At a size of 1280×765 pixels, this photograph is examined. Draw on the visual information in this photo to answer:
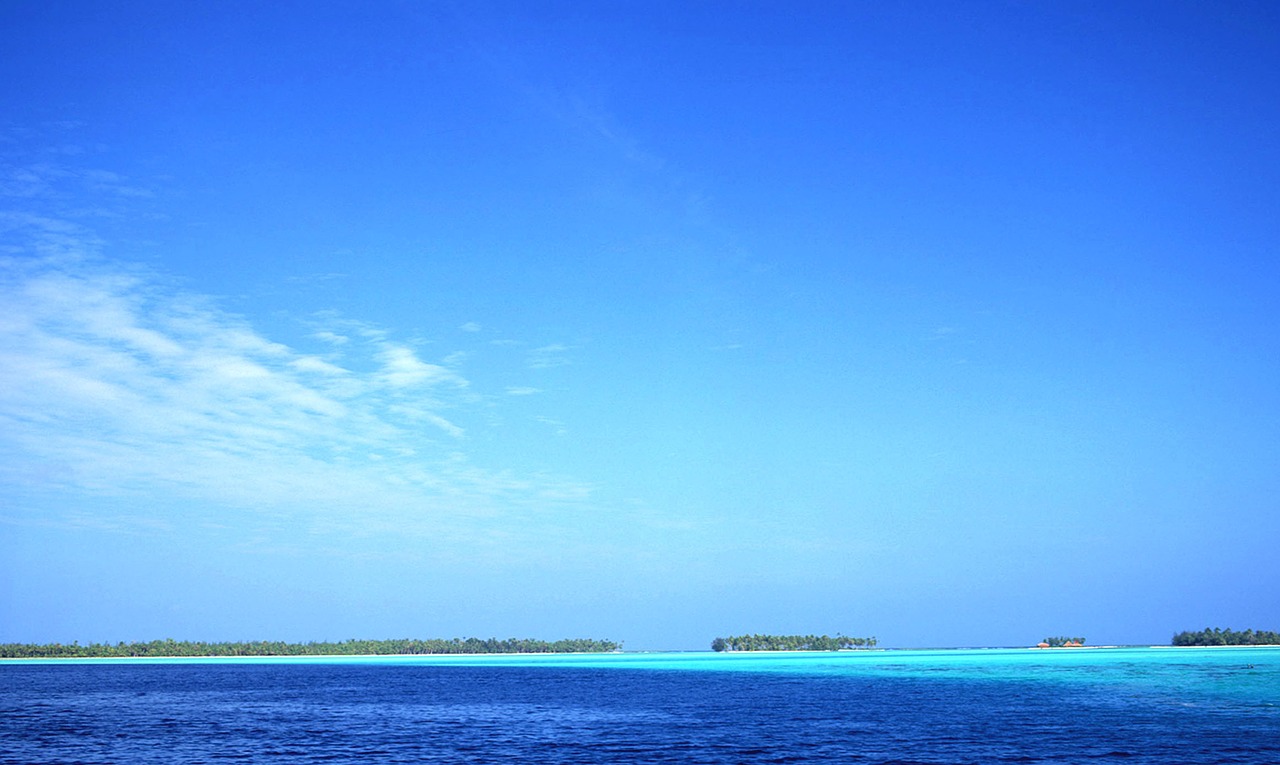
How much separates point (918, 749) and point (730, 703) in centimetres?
3696

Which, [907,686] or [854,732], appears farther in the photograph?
[907,686]

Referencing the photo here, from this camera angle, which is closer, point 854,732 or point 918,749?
point 918,749

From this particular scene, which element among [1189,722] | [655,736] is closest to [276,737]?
[655,736]

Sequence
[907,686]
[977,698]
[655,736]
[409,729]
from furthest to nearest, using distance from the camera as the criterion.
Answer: [907,686] → [977,698] → [409,729] → [655,736]

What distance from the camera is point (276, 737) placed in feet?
180

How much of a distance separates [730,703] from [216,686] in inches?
2812

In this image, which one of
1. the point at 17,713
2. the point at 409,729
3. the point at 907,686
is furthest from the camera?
the point at 907,686

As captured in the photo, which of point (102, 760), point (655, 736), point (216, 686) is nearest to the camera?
point (102, 760)

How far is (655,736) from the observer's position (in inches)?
2147

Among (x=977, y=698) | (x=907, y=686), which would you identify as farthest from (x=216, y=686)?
(x=977, y=698)

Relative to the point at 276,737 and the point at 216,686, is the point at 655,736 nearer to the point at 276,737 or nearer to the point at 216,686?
the point at 276,737

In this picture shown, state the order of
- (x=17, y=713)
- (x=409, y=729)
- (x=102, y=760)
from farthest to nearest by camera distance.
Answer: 1. (x=17, y=713)
2. (x=409, y=729)
3. (x=102, y=760)

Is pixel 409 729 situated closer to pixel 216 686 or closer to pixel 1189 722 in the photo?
pixel 1189 722

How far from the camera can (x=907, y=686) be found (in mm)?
101312
